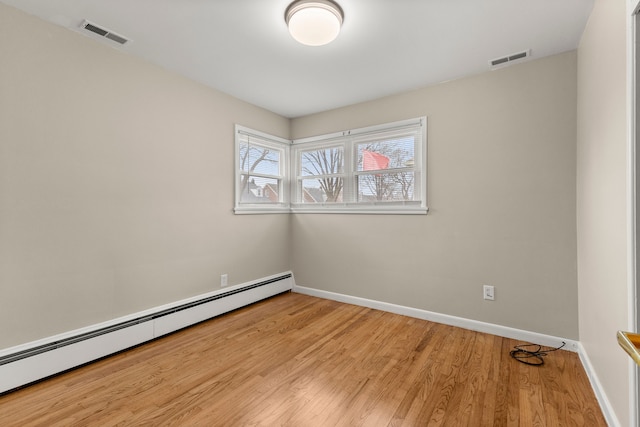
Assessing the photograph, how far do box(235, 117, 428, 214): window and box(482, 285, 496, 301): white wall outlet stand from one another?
3.09 feet

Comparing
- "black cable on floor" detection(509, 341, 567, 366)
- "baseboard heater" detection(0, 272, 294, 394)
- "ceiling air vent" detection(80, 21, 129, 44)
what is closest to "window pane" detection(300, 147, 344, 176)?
"baseboard heater" detection(0, 272, 294, 394)

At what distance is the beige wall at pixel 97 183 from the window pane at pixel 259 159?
28cm

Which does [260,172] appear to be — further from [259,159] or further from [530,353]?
[530,353]

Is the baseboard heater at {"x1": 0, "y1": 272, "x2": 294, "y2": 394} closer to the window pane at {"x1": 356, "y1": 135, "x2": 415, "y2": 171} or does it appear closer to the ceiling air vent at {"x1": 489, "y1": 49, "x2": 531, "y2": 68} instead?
the window pane at {"x1": 356, "y1": 135, "x2": 415, "y2": 171}

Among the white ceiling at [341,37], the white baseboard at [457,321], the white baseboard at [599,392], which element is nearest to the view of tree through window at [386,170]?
the white ceiling at [341,37]

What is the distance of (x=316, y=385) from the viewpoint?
1.94 m

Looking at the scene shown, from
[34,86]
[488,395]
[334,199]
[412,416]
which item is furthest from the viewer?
[334,199]

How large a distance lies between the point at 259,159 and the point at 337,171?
1054mm

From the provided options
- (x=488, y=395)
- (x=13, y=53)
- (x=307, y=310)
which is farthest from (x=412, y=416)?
(x=13, y=53)

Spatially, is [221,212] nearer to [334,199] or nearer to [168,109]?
[168,109]

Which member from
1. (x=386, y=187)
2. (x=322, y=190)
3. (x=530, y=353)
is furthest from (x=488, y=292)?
(x=322, y=190)

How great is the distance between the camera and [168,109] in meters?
2.76

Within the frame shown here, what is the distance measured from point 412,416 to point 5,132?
3098mm

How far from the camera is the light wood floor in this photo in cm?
164
